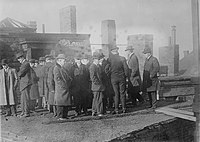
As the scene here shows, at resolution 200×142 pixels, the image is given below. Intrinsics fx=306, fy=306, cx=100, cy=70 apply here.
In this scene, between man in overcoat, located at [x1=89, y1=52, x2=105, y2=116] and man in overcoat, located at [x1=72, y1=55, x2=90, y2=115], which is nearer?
man in overcoat, located at [x1=89, y1=52, x2=105, y2=116]

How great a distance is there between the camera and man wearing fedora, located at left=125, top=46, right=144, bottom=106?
6.24 metres

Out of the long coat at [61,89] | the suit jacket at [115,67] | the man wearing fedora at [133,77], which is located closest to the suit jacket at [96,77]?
the suit jacket at [115,67]

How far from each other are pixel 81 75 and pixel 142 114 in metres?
1.38

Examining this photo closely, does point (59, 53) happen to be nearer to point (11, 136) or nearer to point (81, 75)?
point (81, 75)

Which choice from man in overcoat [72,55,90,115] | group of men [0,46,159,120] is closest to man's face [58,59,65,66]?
group of men [0,46,159,120]

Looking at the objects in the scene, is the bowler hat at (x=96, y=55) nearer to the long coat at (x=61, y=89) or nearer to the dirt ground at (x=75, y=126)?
the long coat at (x=61, y=89)

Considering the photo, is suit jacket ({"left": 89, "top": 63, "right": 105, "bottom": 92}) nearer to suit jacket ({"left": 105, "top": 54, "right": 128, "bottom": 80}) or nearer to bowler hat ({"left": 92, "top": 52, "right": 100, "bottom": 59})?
bowler hat ({"left": 92, "top": 52, "right": 100, "bottom": 59})

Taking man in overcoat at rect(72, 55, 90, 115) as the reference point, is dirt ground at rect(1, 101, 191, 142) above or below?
below

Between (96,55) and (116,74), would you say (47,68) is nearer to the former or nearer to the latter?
(96,55)

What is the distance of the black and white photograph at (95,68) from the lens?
4.73 meters

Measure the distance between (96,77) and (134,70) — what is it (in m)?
1.25

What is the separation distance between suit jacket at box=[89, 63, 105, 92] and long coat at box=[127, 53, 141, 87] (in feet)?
3.52

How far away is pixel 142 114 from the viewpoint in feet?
19.1

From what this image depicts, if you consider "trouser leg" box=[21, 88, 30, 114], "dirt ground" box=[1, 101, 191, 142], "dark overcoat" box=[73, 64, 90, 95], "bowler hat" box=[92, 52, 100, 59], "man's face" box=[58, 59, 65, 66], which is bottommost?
"dirt ground" box=[1, 101, 191, 142]
